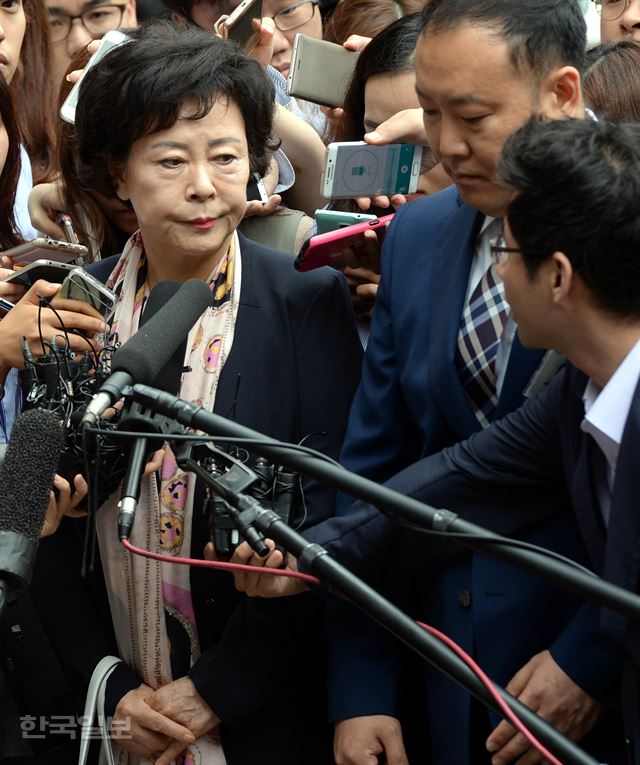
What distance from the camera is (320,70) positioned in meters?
3.75

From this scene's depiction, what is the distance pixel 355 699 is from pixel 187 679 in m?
0.45

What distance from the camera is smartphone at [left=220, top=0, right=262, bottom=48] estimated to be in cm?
389

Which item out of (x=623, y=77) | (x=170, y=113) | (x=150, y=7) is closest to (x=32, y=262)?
(x=170, y=113)

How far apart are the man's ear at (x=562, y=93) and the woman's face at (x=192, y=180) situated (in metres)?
0.77

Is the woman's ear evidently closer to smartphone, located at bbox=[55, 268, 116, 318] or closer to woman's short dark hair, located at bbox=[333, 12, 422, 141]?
smartphone, located at bbox=[55, 268, 116, 318]

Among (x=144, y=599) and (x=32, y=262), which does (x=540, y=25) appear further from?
(x=144, y=599)

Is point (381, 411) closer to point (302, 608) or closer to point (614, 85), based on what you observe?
point (302, 608)

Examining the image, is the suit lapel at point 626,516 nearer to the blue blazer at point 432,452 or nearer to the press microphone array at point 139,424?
the blue blazer at point 432,452

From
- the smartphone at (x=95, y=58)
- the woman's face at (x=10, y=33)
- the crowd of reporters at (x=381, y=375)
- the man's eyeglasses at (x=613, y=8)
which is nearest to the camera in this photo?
the crowd of reporters at (x=381, y=375)

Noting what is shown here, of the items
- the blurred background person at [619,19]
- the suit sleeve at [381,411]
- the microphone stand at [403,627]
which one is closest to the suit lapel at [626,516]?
the microphone stand at [403,627]

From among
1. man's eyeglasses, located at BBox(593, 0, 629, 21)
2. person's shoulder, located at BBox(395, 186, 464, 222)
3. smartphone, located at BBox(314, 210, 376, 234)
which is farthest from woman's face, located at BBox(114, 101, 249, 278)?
man's eyeglasses, located at BBox(593, 0, 629, 21)

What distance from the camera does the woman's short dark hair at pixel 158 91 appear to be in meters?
2.96

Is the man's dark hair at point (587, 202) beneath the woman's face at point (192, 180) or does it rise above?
above

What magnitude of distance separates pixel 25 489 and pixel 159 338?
0.32 meters
